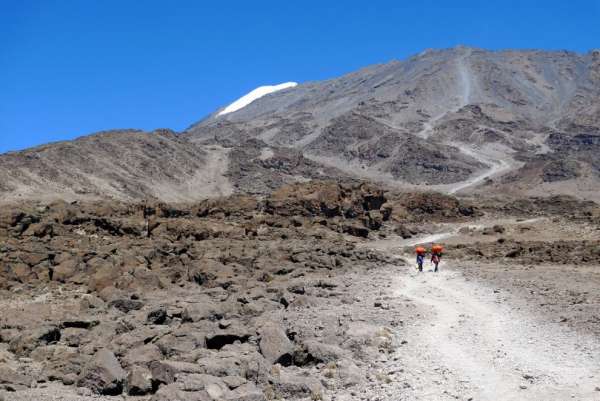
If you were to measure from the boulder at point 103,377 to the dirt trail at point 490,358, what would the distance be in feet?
13.5

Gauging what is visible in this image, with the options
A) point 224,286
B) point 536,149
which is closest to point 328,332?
point 224,286

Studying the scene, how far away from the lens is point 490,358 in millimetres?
10789

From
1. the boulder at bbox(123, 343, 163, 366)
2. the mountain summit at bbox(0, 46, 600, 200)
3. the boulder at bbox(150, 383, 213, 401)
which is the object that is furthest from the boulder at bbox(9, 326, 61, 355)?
the mountain summit at bbox(0, 46, 600, 200)

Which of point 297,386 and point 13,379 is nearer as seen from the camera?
point 13,379

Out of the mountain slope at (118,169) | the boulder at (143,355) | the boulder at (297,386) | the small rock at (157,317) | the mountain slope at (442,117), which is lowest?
the boulder at (297,386)

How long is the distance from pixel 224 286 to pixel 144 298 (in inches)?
95.6

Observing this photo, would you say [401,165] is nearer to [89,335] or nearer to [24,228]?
[24,228]

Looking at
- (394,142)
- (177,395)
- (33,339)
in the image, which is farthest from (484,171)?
(177,395)

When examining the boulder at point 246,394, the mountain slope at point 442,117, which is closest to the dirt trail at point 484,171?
the mountain slope at point 442,117

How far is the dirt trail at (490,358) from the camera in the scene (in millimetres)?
9289

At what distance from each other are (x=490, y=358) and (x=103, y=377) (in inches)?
262

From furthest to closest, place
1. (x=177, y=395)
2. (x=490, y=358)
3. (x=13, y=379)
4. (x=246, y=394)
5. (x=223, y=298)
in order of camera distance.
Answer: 1. (x=223, y=298)
2. (x=490, y=358)
3. (x=13, y=379)
4. (x=246, y=394)
5. (x=177, y=395)

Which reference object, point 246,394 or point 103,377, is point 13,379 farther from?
point 246,394

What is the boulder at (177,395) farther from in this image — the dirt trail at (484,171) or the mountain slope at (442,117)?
the mountain slope at (442,117)
